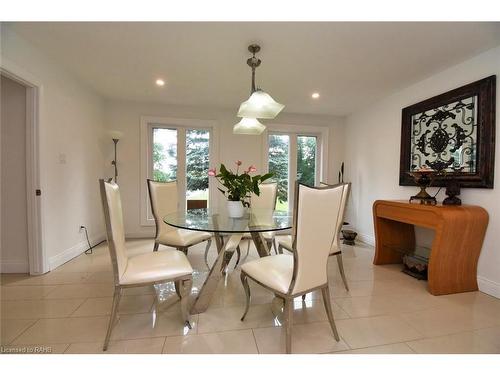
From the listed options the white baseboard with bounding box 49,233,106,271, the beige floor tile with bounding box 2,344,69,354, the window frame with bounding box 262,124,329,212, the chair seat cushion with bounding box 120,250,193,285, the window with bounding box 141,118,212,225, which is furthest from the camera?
the window frame with bounding box 262,124,329,212

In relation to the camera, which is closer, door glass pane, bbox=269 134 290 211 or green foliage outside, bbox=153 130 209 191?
green foliage outside, bbox=153 130 209 191

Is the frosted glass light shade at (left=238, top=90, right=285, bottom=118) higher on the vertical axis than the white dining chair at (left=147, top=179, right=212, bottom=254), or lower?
higher

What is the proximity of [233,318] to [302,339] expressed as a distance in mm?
509

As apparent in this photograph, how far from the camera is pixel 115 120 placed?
12.2 ft

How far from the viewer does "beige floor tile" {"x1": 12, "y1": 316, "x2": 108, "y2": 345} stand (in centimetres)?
143

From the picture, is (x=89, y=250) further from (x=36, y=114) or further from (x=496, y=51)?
(x=496, y=51)

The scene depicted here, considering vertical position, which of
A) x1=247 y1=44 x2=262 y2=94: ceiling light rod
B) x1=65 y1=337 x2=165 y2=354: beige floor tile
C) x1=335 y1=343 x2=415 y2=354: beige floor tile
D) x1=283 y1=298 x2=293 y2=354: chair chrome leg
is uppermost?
x1=247 y1=44 x2=262 y2=94: ceiling light rod

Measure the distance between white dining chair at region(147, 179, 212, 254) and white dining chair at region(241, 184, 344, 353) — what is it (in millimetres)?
1113

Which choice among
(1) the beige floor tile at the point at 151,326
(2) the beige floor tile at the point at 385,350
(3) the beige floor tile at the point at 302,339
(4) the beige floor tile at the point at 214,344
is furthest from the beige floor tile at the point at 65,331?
(2) the beige floor tile at the point at 385,350

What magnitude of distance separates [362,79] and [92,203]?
4068 millimetres

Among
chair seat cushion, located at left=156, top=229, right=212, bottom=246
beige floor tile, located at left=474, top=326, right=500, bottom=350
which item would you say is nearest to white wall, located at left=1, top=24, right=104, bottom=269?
chair seat cushion, located at left=156, top=229, right=212, bottom=246

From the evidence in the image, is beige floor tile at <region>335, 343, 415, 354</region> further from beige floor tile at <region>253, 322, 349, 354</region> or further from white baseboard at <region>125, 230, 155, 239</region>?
white baseboard at <region>125, 230, 155, 239</region>

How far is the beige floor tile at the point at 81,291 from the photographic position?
197 centimetres
